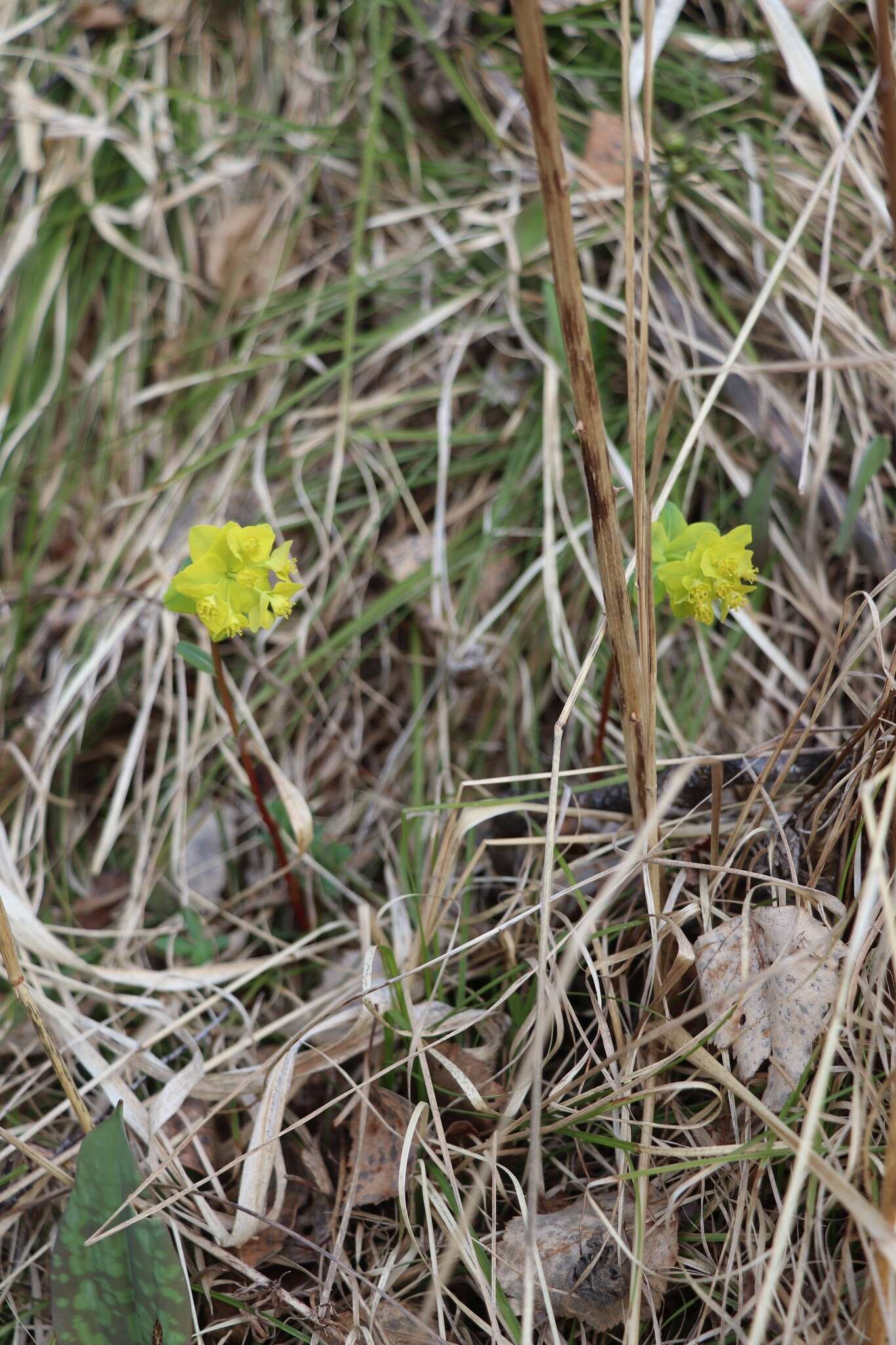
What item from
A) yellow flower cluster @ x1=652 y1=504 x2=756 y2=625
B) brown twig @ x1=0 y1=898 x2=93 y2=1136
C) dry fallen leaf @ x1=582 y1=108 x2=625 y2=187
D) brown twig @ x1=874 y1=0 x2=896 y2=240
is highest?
brown twig @ x1=874 y1=0 x2=896 y2=240

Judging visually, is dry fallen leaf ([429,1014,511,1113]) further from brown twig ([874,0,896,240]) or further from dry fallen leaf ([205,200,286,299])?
dry fallen leaf ([205,200,286,299])

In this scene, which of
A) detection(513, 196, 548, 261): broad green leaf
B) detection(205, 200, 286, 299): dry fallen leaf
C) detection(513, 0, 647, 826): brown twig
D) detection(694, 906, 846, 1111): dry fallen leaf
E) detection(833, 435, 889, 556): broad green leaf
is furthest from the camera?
detection(205, 200, 286, 299): dry fallen leaf

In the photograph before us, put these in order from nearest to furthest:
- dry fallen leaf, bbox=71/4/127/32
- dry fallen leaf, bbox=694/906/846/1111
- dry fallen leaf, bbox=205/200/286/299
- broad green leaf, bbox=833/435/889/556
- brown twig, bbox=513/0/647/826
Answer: brown twig, bbox=513/0/647/826
dry fallen leaf, bbox=694/906/846/1111
broad green leaf, bbox=833/435/889/556
dry fallen leaf, bbox=205/200/286/299
dry fallen leaf, bbox=71/4/127/32

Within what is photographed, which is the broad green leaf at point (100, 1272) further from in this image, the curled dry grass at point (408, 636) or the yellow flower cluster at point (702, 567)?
the yellow flower cluster at point (702, 567)

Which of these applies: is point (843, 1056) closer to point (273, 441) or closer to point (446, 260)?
point (273, 441)

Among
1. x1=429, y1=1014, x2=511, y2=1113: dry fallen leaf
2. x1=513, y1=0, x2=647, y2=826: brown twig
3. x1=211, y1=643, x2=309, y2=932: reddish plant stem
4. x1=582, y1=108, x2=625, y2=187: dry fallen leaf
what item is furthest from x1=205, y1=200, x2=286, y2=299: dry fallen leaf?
x1=429, y1=1014, x2=511, y2=1113: dry fallen leaf

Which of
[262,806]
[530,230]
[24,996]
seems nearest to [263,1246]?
[24,996]

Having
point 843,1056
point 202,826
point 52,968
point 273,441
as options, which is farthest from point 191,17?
point 843,1056
